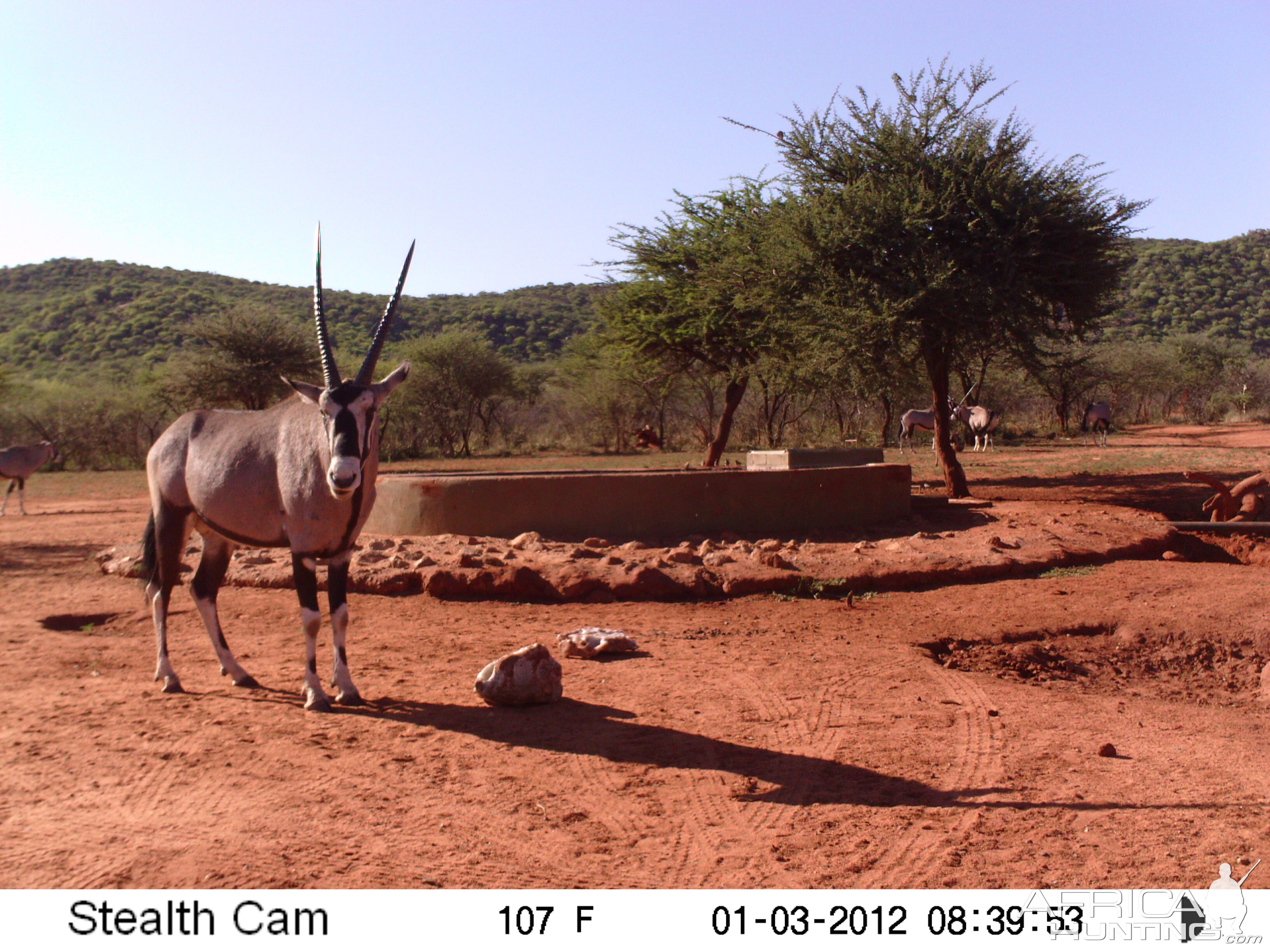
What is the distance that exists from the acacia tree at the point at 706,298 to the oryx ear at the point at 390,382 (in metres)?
11.4

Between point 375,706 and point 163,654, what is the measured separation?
4.80ft

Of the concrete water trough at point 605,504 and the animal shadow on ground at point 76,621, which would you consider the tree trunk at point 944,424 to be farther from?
the animal shadow on ground at point 76,621

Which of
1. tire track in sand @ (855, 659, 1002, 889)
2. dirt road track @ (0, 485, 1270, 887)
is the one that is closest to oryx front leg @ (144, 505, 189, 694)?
dirt road track @ (0, 485, 1270, 887)

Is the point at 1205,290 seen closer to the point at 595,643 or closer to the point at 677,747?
the point at 595,643

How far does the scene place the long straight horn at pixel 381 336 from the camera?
5.32m

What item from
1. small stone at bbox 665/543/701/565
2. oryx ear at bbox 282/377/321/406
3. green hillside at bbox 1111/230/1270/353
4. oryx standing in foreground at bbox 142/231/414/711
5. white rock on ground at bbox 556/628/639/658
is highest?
green hillside at bbox 1111/230/1270/353

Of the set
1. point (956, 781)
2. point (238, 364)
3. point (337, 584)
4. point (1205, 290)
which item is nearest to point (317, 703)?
→ point (337, 584)

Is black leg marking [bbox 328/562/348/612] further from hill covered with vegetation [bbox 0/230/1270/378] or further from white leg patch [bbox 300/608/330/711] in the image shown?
hill covered with vegetation [bbox 0/230/1270/378]

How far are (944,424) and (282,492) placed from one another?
12.6 m

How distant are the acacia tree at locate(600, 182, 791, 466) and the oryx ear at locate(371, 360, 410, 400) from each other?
11.4 metres

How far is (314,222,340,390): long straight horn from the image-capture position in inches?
208

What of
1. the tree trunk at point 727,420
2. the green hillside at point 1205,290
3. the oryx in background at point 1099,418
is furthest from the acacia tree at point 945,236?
the green hillside at point 1205,290

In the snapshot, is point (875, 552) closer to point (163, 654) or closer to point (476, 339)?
point (163, 654)

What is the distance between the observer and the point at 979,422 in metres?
28.6
